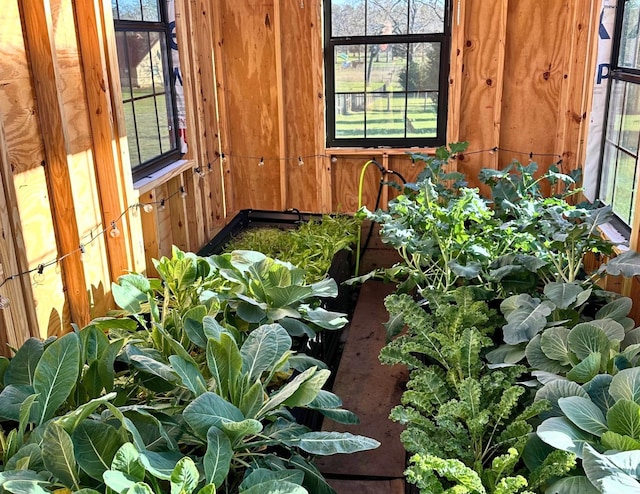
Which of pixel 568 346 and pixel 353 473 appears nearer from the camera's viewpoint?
pixel 568 346

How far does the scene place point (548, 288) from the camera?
2.21 meters

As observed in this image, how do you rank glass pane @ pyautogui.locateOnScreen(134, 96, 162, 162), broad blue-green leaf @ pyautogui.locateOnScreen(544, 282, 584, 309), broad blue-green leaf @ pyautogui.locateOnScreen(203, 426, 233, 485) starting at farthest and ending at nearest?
glass pane @ pyautogui.locateOnScreen(134, 96, 162, 162) < broad blue-green leaf @ pyautogui.locateOnScreen(544, 282, 584, 309) < broad blue-green leaf @ pyautogui.locateOnScreen(203, 426, 233, 485)

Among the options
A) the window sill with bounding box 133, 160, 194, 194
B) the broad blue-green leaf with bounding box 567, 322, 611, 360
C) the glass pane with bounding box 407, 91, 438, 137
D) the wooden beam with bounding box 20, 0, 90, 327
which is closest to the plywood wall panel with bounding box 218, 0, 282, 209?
the window sill with bounding box 133, 160, 194, 194

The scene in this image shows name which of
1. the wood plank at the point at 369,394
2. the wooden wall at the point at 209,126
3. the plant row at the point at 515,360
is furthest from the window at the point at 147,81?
the wood plank at the point at 369,394

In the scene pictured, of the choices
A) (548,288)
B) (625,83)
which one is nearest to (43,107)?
(548,288)

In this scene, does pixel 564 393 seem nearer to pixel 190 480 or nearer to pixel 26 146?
pixel 190 480

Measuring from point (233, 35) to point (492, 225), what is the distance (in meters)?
2.47

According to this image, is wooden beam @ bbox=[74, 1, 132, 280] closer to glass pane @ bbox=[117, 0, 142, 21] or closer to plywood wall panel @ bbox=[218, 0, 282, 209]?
glass pane @ bbox=[117, 0, 142, 21]

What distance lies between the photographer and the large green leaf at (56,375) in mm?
1480

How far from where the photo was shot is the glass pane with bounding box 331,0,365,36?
4.01m

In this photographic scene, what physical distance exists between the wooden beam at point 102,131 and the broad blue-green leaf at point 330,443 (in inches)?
60.7

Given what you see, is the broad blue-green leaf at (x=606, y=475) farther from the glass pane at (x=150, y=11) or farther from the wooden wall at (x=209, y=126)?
the glass pane at (x=150, y=11)

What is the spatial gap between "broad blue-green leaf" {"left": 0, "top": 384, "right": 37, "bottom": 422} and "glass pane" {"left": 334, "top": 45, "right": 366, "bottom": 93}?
10.5 feet

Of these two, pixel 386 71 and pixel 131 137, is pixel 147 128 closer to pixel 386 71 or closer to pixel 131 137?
pixel 131 137
